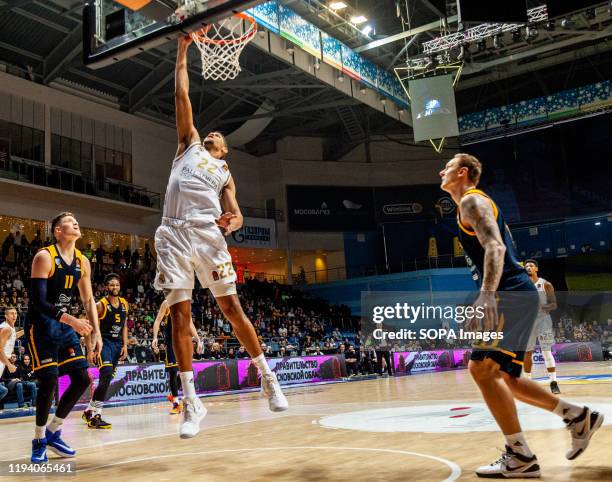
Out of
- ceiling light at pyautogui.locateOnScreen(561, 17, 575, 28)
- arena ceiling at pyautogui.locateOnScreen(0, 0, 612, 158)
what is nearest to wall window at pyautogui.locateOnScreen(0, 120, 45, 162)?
arena ceiling at pyautogui.locateOnScreen(0, 0, 612, 158)

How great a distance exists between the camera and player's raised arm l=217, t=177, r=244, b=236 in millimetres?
4910

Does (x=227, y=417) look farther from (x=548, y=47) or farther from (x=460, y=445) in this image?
(x=548, y=47)

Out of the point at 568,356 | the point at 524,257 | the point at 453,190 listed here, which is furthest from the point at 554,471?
the point at 524,257

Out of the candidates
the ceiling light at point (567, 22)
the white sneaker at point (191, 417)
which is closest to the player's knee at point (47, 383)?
the white sneaker at point (191, 417)

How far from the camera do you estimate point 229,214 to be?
4.92 m

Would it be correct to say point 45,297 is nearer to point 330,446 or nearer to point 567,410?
point 330,446

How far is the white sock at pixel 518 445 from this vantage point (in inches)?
143

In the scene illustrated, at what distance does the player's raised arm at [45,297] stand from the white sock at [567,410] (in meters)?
3.43

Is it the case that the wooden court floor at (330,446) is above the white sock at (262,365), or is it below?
below

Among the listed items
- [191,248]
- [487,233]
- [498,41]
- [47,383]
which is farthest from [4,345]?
[498,41]

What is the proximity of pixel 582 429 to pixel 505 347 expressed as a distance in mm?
653

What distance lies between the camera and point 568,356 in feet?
76.7

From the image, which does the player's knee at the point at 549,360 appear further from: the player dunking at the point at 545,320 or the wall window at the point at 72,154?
the wall window at the point at 72,154

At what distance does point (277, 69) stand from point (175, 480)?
25.5 metres
